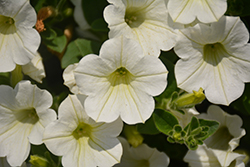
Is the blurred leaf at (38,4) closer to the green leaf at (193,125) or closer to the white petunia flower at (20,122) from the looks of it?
the white petunia flower at (20,122)

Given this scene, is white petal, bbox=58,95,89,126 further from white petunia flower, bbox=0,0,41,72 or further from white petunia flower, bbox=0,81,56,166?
white petunia flower, bbox=0,0,41,72

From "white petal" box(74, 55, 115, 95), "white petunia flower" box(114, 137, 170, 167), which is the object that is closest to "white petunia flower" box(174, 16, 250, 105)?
"white petal" box(74, 55, 115, 95)

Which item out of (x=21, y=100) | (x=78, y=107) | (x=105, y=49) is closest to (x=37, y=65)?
(x=21, y=100)

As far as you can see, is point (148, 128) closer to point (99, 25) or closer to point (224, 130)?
point (224, 130)

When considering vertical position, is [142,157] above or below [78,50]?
below

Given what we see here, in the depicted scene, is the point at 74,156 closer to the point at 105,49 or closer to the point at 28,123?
the point at 28,123

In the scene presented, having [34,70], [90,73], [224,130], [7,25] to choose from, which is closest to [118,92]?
[90,73]
